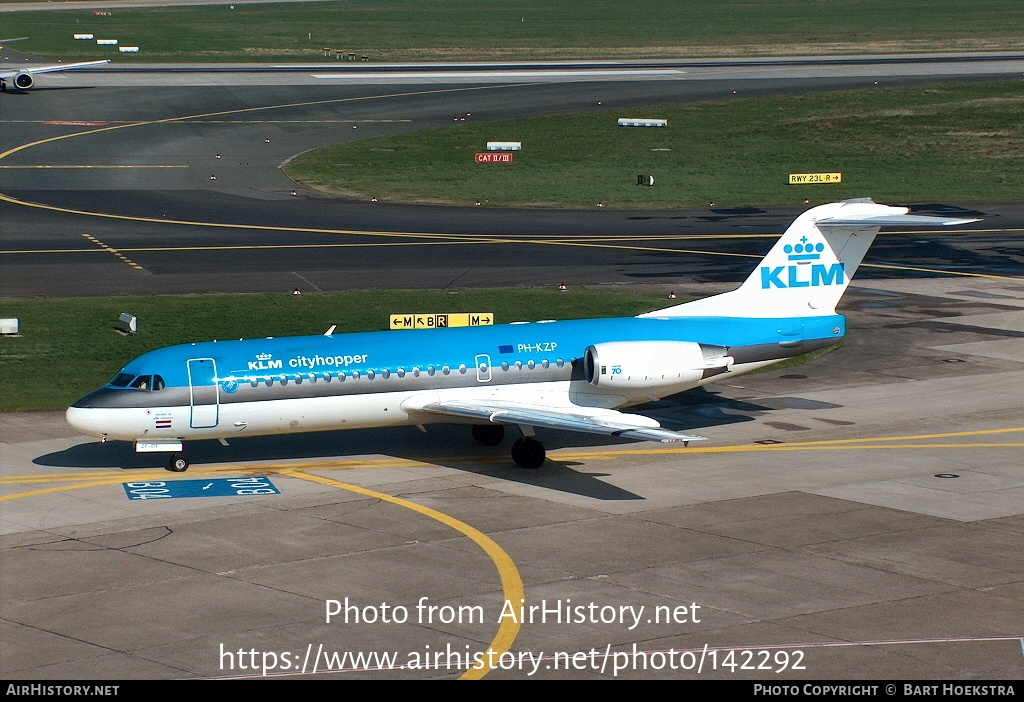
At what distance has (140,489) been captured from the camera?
33.7 meters

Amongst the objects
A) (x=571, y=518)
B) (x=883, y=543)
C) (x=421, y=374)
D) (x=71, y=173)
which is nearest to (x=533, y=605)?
(x=571, y=518)

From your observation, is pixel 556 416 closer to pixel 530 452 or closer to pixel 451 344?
pixel 530 452

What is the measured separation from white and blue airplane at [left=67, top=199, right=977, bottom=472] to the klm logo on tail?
0.04m

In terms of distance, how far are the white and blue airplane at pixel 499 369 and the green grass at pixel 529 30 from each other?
10453 centimetres

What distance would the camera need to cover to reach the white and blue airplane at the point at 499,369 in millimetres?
34438

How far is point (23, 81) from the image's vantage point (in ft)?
367

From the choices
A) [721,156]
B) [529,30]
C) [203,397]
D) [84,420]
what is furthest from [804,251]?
[529,30]

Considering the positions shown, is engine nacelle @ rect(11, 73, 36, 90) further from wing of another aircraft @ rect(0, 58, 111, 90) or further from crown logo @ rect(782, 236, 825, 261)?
crown logo @ rect(782, 236, 825, 261)

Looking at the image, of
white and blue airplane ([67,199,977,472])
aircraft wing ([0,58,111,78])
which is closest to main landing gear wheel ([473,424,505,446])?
white and blue airplane ([67,199,977,472])

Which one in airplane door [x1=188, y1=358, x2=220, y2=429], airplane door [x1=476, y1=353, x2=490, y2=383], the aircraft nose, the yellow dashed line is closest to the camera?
the aircraft nose

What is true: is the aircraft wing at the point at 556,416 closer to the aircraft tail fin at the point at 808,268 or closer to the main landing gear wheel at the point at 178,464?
the aircraft tail fin at the point at 808,268

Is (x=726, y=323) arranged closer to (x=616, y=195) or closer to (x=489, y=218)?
(x=489, y=218)

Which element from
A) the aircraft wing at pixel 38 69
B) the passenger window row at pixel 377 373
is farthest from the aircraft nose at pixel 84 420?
the aircraft wing at pixel 38 69

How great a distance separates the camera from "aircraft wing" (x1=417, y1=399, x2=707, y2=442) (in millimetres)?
33281
